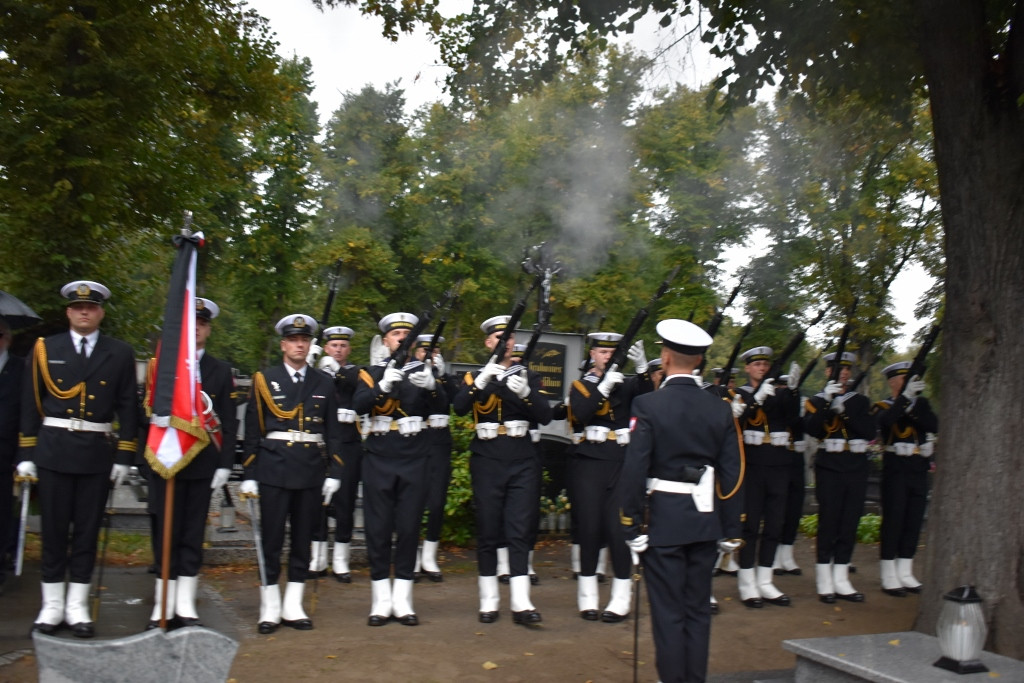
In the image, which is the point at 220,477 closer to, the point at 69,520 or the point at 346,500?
the point at 69,520

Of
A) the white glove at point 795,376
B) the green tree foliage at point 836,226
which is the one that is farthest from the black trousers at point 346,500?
the green tree foliage at point 836,226

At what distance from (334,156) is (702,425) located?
65.9 feet

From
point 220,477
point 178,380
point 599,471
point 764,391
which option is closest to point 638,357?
point 599,471

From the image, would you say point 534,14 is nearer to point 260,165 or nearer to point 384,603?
point 384,603

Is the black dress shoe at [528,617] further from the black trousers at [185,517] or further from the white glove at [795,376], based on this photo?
the white glove at [795,376]

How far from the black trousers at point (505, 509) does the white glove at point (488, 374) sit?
24.6 inches

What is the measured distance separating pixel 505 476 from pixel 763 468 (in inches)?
103

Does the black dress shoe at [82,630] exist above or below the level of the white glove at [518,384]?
below

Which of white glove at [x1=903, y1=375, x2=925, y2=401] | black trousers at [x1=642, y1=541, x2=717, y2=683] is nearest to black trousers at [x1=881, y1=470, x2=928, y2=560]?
white glove at [x1=903, y1=375, x2=925, y2=401]

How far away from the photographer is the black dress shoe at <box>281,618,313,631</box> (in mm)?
6879

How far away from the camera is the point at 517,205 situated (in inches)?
779

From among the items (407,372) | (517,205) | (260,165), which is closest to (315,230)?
(260,165)

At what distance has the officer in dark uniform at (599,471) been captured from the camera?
24.2 ft

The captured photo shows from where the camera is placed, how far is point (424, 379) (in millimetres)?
7230
